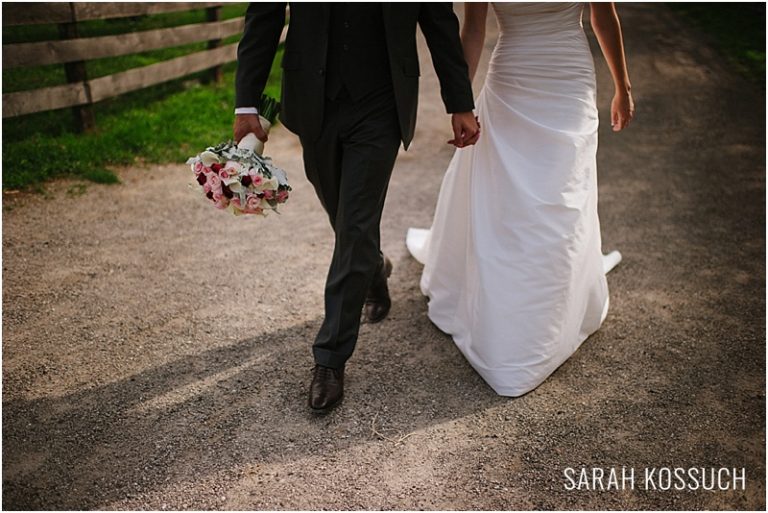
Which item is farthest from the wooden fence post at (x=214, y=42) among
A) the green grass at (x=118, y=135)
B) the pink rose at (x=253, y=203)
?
the pink rose at (x=253, y=203)

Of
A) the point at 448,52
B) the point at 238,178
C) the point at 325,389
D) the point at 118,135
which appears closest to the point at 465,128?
the point at 448,52

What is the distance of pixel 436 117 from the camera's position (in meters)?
7.90

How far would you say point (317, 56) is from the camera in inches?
116

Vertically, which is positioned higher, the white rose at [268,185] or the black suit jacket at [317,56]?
the black suit jacket at [317,56]

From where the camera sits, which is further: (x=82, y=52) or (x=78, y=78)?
(x=78, y=78)

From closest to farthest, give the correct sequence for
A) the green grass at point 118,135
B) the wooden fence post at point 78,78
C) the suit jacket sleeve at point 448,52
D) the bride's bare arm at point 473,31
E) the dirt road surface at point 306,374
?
1. the dirt road surface at point 306,374
2. the suit jacket sleeve at point 448,52
3. the bride's bare arm at point 473,31
4. the green grass at point 118,135
5. the wooden fence post at point 78,78

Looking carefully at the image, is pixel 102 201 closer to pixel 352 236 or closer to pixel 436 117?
pixel 352 236

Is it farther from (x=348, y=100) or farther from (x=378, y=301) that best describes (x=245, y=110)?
(x=378, y=301)

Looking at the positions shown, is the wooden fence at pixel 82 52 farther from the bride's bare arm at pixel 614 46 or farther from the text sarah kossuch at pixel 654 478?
the text sarah kossuch at pixel 654 478

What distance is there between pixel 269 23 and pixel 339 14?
0.34 meters

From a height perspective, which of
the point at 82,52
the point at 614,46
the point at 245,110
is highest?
the point at 614,46

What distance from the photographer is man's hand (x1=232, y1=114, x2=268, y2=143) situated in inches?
122

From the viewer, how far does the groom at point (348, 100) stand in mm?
2932

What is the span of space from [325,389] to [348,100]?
131 cm
